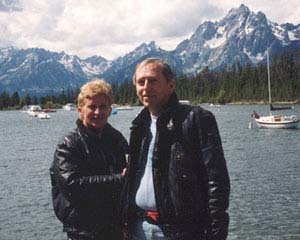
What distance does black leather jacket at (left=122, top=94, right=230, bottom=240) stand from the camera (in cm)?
446

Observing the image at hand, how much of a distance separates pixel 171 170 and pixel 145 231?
70cm

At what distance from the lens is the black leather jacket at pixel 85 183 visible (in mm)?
5195

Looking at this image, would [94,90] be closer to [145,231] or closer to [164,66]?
[164,66]

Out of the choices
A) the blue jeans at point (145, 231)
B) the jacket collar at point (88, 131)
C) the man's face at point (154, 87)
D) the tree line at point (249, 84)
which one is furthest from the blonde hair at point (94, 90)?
the tree line at point (249, 84)

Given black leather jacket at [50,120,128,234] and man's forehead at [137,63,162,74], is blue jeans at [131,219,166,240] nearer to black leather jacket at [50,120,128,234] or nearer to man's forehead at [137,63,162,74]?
black leather jacket at [50,120,128,234]

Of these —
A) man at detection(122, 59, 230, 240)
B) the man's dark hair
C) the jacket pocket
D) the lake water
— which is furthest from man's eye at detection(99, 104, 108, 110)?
the lake water

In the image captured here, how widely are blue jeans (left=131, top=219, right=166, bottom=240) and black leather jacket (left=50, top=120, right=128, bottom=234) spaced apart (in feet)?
1.08

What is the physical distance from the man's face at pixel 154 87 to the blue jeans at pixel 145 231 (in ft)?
3.58

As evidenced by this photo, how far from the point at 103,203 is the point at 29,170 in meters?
29.1

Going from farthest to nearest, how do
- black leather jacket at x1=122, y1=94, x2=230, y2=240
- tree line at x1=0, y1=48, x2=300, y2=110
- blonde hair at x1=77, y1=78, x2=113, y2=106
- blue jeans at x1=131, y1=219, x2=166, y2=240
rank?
tree line at x1=0, y1=48, x2=300, y2=110 < blonde hair at x1=77, y1=78, x2=113, y2=106 < blue jeans at x1=131, y1=219, x2=166, y2=240 < black leather jacket at x1=122, y1=94, x2=230, y2=240

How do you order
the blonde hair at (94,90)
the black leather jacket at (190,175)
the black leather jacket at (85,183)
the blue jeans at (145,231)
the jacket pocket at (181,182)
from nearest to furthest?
the black leather jacket at (190,175)
the jacket pocket at (181,182)
the blue jeans at (145,231)
the black leather jacket at (85,183)
the blonde hair at (94,90)

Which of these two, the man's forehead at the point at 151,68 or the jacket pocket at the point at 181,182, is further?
the man's forehead at the point at 151,68

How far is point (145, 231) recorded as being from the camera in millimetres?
4910

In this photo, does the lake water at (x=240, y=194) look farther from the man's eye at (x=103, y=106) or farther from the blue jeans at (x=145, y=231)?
the blue jeans at (x=145, y=231)
